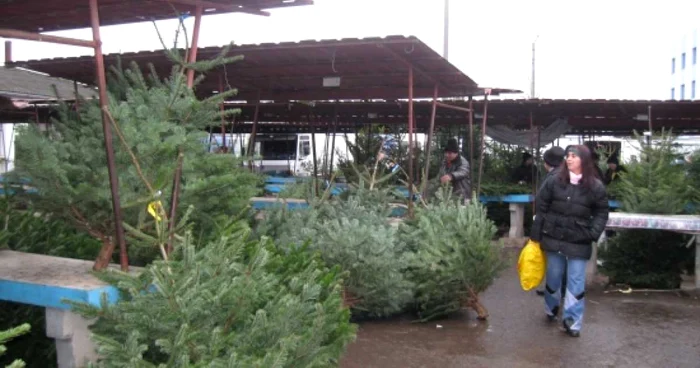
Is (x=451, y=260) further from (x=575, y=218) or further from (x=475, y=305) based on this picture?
(x=575, y=218)

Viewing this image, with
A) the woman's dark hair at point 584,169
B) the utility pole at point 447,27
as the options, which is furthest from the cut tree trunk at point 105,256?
the utility pole at point 447,27

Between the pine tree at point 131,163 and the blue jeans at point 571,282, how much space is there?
3.42 metres

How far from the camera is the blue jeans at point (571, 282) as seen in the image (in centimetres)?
616

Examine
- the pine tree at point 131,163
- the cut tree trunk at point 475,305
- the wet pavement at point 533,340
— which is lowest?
the wet pavement at point 533,340

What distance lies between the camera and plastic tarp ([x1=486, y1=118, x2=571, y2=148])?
45.9 ft

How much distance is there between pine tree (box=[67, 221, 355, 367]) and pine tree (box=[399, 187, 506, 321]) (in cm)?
307

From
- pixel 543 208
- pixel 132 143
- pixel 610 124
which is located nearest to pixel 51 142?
pixel 132 143

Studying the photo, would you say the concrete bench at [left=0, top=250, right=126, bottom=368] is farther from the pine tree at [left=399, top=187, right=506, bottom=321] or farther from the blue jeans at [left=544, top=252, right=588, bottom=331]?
the blue jeans at [left=544, top=252, right=588, bottom=331]

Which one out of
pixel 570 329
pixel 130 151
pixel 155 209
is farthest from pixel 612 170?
pixel 130 151

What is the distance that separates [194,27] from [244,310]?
1.82 metres

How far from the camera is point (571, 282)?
622 cm

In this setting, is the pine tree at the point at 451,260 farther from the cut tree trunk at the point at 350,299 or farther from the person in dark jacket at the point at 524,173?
the person in dark jacket at the point at 524,173

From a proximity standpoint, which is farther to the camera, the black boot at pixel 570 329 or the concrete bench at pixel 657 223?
the concrete bench at pixel 657 223

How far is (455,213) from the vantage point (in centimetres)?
660
